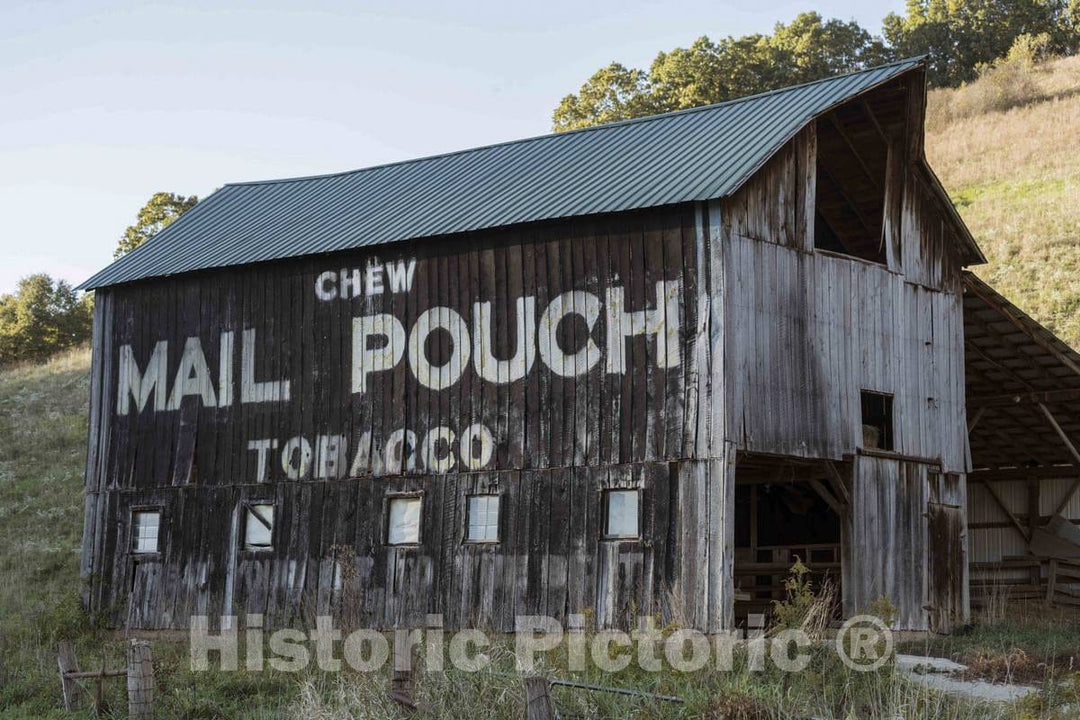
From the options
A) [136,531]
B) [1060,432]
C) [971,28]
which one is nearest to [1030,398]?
[1060,432]

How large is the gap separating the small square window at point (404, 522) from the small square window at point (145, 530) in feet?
16.7

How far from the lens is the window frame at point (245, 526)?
2398 centimetres

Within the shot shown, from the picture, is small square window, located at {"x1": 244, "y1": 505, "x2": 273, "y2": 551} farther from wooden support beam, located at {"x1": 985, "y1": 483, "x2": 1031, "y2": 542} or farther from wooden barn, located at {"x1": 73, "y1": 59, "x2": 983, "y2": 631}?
wooden support beam, located at {"x1": 985, "y1": 483, "x2": 1031, "y2": 542}

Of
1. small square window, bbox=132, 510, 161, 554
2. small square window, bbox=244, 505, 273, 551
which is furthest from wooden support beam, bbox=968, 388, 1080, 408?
small square window, bbox=132, 510, 161, 554

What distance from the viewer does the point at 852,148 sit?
23250mm

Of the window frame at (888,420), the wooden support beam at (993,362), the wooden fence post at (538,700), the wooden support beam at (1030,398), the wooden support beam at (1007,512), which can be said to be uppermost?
the wooden support beam at (993,362)

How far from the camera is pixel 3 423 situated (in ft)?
146

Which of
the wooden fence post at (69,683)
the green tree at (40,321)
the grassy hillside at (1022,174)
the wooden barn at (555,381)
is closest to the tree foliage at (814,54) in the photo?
the grassy hillside at (1022,174)

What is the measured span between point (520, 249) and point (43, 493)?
2057 cm

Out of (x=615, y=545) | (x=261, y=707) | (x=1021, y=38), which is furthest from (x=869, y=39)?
(x=261, y=707)

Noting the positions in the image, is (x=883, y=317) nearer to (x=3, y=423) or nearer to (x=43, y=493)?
(x=43, y=493)

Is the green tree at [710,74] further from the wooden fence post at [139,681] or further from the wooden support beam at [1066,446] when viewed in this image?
the wooden fence post at [139,681]

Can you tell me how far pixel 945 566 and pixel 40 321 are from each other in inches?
Answer: 1892

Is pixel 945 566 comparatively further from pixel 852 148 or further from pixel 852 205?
pixel 852 148
